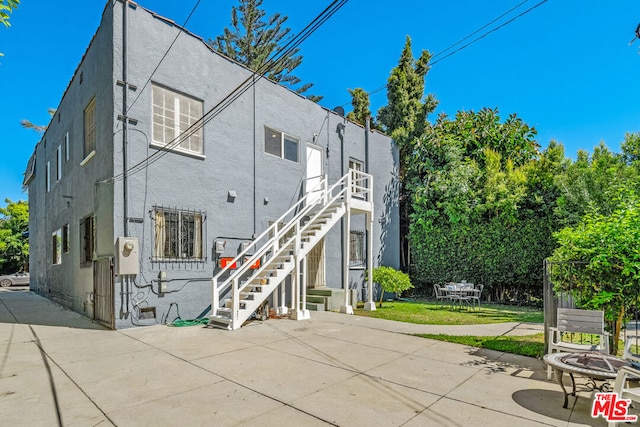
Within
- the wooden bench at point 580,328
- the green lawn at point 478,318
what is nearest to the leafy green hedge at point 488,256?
the green lawn at point 478,318

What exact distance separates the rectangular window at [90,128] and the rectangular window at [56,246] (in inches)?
194

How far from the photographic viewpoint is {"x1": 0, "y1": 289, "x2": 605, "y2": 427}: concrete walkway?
396cm

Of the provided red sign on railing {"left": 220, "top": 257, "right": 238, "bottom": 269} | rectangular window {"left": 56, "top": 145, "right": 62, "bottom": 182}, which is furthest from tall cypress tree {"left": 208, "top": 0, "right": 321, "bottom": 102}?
red sign on railing {"left": 220, "top": 257, "right": 238, "bottom": 269}

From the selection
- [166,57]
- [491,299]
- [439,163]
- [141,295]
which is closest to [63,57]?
[166,57]

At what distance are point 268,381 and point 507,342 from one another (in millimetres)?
4993

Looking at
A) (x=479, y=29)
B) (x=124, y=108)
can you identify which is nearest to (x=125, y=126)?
(x=124, y=108)

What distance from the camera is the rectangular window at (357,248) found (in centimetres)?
1527

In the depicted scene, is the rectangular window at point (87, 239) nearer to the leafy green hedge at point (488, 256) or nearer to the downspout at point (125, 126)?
the downspout at point (125, 126)

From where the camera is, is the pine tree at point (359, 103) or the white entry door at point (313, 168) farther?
the pine tree at point (359, 103)

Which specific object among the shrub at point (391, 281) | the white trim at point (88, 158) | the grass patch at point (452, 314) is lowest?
the grass patch at point (452, 314)

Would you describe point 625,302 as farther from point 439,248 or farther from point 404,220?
point 404,220

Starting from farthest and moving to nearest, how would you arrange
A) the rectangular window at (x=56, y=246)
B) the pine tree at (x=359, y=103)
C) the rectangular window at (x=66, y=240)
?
the pine tree at (x=359, y=103), the rectangular window at (x=56, y=246), the rectangular window at (x=66, y=240)

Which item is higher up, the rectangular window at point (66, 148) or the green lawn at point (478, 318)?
the rectangular window at point (66, 148)

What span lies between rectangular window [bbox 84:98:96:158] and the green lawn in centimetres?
940
